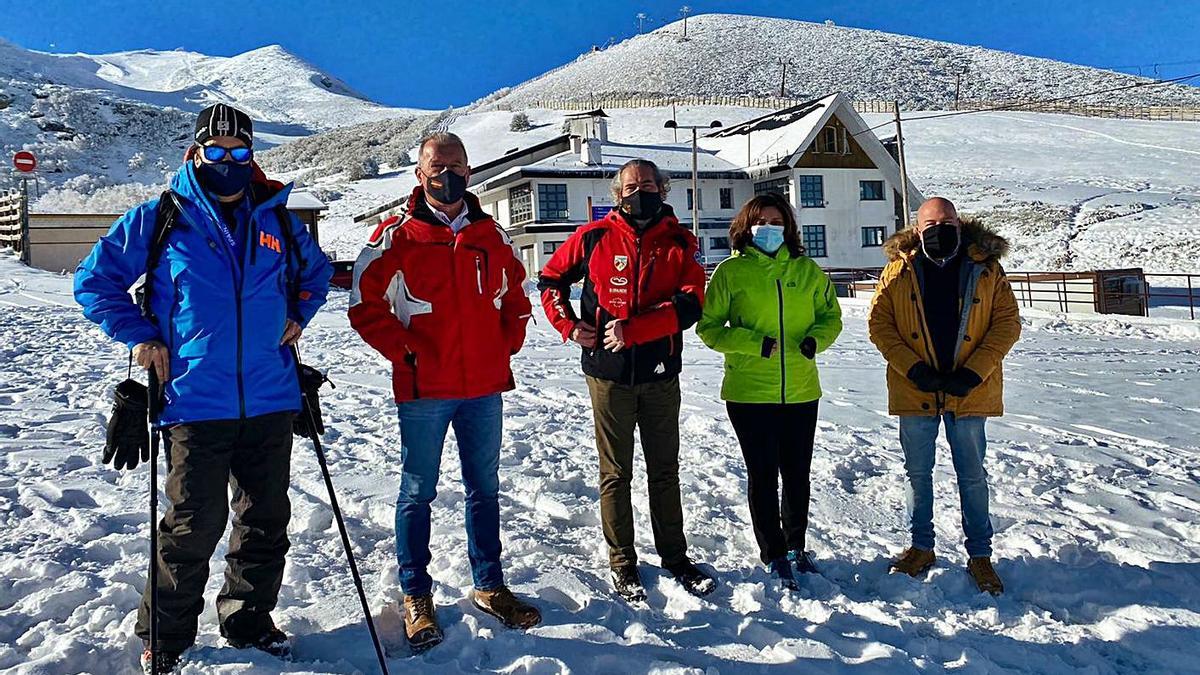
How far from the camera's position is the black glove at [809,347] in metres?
3.90

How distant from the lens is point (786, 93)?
8756 centimetres

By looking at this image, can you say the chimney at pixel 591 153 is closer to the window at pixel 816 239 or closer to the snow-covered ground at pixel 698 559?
the window at pixel 816 239

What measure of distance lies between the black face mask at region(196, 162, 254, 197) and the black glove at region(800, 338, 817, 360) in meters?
2.67

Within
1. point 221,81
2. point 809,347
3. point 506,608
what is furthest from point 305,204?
point 221,81

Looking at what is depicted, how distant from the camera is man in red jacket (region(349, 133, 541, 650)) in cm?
329

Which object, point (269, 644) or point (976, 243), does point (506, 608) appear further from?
point (976, 243)

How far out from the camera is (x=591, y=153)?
33.9m

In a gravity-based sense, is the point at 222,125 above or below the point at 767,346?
above

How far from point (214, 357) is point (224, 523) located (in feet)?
2.17

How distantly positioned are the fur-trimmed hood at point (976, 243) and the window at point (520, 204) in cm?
2890

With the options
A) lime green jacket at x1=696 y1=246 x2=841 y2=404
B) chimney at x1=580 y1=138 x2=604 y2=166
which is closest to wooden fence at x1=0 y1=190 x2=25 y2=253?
chimney at x1=580 y1=138 x2=604 y2=166

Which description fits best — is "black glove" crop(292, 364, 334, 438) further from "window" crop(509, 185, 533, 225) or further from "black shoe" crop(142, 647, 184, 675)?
"window" crop(509, 185, 533, 225)

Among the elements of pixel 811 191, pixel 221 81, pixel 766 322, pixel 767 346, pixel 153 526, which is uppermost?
pixel 221 81

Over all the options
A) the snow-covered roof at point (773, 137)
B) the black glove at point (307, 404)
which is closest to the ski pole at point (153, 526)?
the black glove at point (307, 404)
